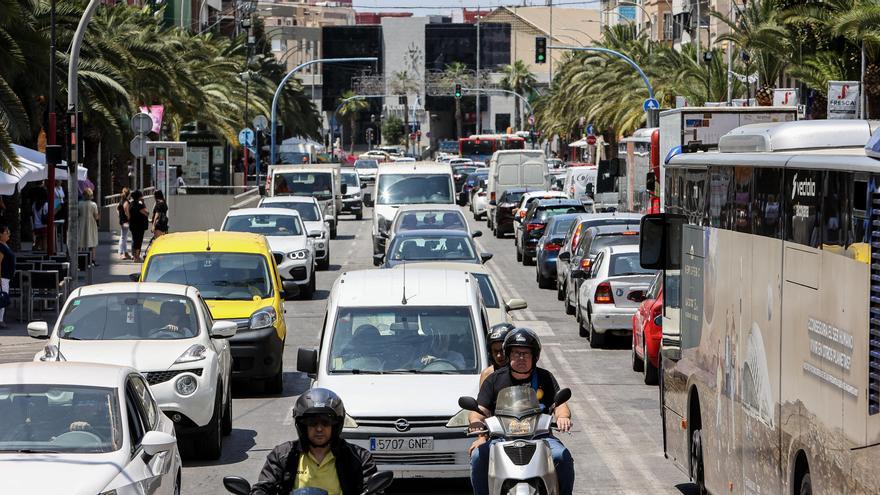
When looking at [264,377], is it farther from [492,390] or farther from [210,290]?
[492,390]

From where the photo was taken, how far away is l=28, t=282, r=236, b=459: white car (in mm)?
13680

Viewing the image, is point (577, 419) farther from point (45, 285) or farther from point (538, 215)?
point (538, 215)

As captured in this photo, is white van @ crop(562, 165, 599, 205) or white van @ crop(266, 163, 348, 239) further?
white van @ crop(562, 165, 599, 205)

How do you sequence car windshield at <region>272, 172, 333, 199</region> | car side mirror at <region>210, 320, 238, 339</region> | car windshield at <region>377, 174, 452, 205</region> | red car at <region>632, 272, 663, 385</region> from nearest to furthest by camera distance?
car side mirror at <region>210, 320, 238, 339</region> → red car at <region>632, 272, 663, 385</region> → car windshield at <region>377, 174, 452, 205</region> → car windshield at <region>272, 172, 333, 199</region>

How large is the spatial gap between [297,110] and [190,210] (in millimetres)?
45856

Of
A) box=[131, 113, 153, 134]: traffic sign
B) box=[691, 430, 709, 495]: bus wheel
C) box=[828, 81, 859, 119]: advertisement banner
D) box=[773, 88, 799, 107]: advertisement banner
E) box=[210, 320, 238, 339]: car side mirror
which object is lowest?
box=[691, 430, 709, 495]: bus wheel

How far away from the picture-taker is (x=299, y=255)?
30.7 m

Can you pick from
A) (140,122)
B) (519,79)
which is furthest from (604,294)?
(519,79)

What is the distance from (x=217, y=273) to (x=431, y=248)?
601cm

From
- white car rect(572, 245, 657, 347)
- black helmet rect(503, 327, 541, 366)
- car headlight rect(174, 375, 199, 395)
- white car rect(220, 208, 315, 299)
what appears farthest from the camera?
white car rect(220, 208, 315, 299)

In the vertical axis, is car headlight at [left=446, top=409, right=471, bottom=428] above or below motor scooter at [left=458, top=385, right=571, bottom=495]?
below

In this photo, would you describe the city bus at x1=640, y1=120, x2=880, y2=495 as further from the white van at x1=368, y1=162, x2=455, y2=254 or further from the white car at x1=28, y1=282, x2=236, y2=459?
the white van at x1=368, y1=162, x2=455, y2=254

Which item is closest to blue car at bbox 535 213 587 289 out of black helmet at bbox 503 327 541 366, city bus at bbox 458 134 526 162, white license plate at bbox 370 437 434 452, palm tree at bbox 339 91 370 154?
white license plate at bbox 370 437 434 452

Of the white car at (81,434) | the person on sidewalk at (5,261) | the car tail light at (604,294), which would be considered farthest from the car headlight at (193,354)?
the person on sidewalk at (5,261)
